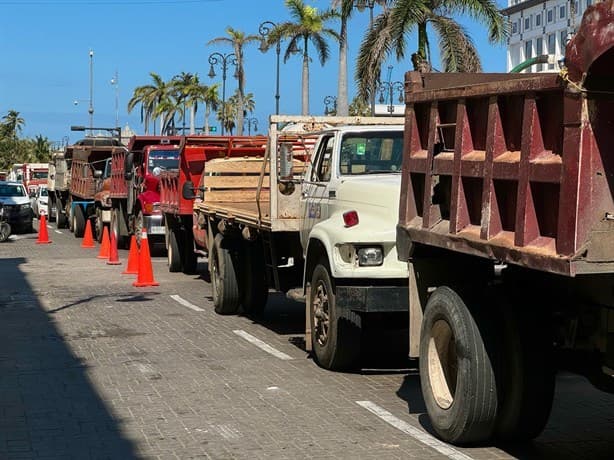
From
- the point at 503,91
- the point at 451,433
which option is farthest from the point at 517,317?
the point at 503,91

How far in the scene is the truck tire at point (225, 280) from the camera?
13570 millimetres

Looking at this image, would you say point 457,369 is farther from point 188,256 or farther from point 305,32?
point 305,32

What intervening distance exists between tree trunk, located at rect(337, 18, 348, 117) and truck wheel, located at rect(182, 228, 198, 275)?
63.0 feet

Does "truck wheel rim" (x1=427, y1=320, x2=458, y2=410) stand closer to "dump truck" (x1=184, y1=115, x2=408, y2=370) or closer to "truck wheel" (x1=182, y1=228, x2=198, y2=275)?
"dump truck" (x1=184, y1=115, x2=408, y2=370)

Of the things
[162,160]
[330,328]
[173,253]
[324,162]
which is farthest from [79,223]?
[330,328]

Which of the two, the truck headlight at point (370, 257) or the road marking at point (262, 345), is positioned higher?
the truck headlight at point (370, 257)

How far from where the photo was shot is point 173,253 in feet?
66.7

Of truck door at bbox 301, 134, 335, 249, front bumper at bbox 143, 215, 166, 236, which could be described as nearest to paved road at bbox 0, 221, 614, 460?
truck door at bbox 301, 134, 335, 249

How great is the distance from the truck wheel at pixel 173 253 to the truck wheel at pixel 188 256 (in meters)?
0.12

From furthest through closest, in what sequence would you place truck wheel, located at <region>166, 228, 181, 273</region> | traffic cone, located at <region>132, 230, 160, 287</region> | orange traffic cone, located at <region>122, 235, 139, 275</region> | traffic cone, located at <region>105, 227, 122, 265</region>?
traffic cone, located at <region>105, 227, 122, 265</region> → truck wheel, located at <region>166, 228, 181, 273</region> → orange traffic cone, located at <region>122, 235, 139, 275</region> → traffic cone, located at <region>132, 230, 160, 287</region>

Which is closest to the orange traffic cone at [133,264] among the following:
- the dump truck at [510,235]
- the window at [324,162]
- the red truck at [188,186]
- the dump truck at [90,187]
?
the red truck at [188,186]

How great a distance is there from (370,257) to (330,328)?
0.83m

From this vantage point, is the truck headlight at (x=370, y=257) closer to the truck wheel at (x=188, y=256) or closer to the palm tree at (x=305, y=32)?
the truck wheel at (x=188, y=256)

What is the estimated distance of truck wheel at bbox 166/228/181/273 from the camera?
20266 mm
